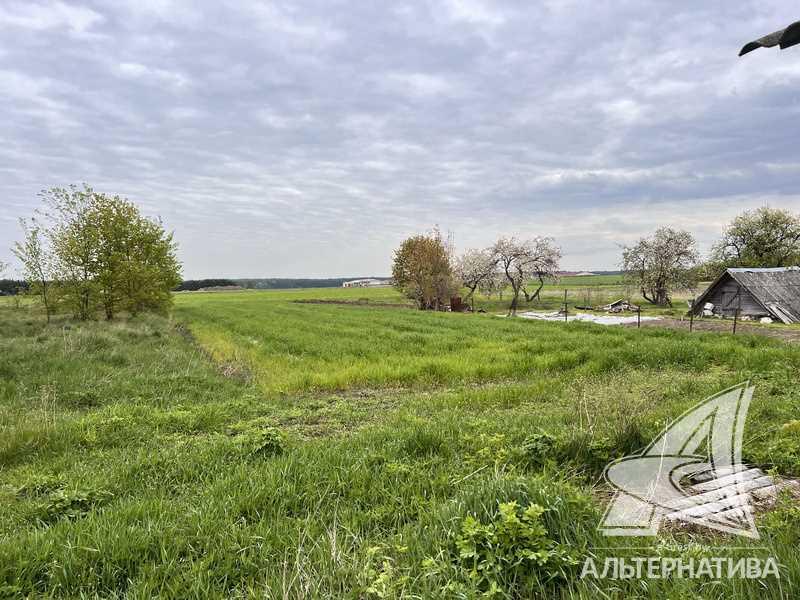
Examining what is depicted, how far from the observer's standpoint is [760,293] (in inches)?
1044

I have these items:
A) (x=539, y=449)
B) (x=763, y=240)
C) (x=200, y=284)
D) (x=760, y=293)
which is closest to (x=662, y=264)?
(x=763, y=240)

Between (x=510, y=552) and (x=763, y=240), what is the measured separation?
187 feet

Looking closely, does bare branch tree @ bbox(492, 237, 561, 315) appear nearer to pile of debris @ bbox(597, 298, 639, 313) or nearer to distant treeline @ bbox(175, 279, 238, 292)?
pile of debris @ bbox(597, 298, 639, 313)

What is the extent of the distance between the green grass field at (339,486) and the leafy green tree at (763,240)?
45122 mm

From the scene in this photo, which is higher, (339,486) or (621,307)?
(621,307)

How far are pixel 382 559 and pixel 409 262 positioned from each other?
1866 inches

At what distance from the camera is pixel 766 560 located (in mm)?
2297

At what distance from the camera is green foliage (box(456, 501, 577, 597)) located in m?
2.44

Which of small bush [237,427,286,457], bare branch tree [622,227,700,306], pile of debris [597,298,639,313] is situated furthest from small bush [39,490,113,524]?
bare branch tree [622,227,700,306]

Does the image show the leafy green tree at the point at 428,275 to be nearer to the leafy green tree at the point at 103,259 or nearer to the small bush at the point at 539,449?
the leafy green tree at the point at 103,259

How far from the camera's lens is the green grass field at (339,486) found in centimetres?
255

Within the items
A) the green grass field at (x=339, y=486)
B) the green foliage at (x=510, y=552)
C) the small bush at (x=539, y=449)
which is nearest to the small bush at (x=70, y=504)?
the green grass field at (x=339, y=486)

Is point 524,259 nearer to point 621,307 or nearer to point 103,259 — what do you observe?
point 621,307

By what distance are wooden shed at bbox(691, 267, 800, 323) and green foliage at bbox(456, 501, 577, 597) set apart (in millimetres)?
30464
